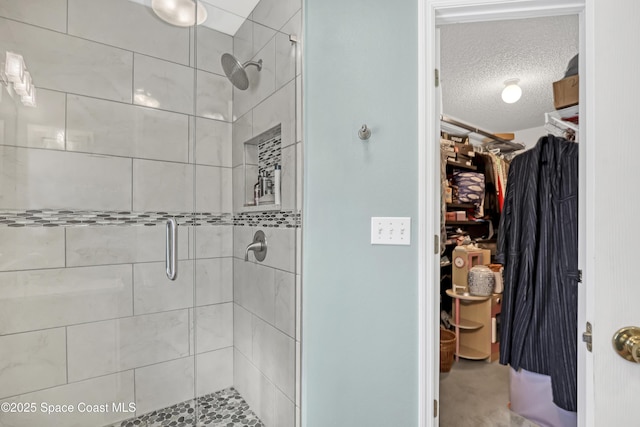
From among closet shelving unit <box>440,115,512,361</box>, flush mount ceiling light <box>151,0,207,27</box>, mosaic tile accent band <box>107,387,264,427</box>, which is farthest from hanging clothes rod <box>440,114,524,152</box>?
mosaic tile accent band <box>107,387,264,427</box>

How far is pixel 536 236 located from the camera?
5.76ft

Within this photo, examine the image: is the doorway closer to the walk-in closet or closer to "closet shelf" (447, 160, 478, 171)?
the walk-in closet

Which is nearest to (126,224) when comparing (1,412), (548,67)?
(1,412)

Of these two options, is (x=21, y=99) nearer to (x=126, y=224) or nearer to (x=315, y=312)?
(x=126, y=224)

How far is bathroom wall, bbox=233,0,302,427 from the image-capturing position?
1.43 m

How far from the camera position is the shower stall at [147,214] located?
1222 mm

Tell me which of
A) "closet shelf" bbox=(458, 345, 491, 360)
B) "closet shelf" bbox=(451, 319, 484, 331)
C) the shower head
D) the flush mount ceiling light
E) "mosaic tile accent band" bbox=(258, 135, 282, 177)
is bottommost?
"closet shelf" bbox=(458, 345, 491, 360)

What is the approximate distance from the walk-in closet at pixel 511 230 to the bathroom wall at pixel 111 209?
1.35m

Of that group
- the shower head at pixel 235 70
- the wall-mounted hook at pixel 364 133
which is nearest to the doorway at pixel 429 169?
the wall-mounted hook at pixel 364 133

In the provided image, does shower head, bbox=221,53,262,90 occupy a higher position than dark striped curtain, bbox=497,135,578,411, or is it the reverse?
shower head, bbox=221,53,262,90

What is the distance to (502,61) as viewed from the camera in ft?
8.13

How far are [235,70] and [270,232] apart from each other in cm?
85

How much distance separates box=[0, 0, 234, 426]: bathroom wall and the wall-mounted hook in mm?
707

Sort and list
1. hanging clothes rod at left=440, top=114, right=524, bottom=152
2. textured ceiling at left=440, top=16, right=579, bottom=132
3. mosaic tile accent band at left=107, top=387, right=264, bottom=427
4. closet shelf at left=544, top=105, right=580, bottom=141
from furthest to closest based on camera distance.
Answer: hanging clothes rod at left=440, top=114, right=524, bottom=152 < textured ceiling at left=440, top=16, right=579, bottom=132 < closet shelf at left=544, top=105, right=580, bottom=141 < mosaic tile accent band at left=107, top=387, right=264, bottom=427
